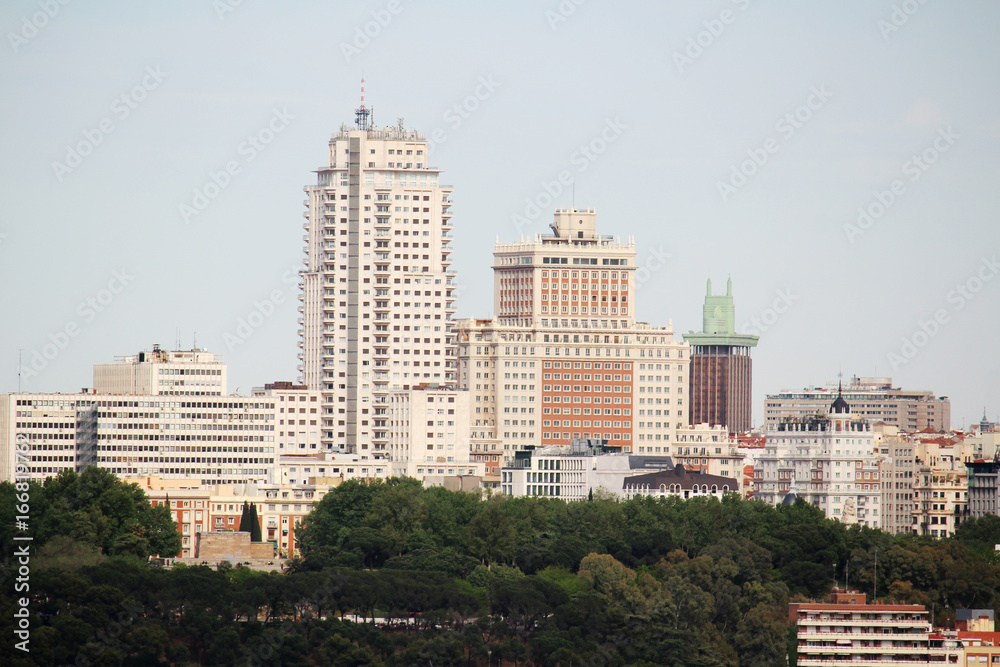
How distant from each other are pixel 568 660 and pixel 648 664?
661 cm

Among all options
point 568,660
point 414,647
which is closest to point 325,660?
point 414,647

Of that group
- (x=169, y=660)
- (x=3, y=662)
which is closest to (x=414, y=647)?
(x=169, y=660)

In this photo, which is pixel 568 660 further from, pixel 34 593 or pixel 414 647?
pixel 34 593

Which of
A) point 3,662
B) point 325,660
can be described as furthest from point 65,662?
point 325,660

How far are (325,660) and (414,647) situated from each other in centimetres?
746

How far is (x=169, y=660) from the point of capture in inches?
7643

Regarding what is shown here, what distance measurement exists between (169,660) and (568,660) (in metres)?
32.4

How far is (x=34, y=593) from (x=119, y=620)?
7.31 metres

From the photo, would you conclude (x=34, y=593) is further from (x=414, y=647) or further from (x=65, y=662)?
(x=414, y=647)

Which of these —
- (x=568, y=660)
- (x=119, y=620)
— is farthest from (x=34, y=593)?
(x=568, y=660)

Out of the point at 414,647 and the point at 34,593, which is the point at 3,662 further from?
the point at 414,647

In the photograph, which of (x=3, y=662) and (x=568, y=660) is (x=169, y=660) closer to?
(x=3, y=662)

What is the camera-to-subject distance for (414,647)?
198 m

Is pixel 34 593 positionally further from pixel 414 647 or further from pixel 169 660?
pixel 414 647
